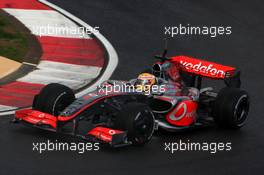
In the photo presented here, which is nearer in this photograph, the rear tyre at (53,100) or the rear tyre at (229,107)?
the rear tyre at (53,100)

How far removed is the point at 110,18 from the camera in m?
18.7

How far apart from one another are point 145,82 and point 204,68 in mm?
1489

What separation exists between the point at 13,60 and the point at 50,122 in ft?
14.2

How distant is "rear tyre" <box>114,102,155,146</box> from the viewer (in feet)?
35.9

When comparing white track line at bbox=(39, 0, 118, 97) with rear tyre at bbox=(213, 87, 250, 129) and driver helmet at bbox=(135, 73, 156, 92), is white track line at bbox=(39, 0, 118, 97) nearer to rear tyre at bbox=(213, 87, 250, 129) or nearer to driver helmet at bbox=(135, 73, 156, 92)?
driver helmet at bbox=(135, 73, 156, 92)

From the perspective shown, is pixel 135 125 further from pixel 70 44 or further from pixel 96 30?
pixel 96 30

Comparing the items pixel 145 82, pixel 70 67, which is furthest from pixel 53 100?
pixel 70 67

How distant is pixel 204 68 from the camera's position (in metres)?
13.1

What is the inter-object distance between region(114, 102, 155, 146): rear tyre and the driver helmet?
0.84 meters

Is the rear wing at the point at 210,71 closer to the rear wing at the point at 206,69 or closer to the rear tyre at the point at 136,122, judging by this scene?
the rear wing at the point at 206,69

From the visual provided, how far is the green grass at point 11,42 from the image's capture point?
15670 mm

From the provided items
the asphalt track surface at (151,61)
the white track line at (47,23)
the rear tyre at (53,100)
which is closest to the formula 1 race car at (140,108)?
the rear tyre at (53,100)

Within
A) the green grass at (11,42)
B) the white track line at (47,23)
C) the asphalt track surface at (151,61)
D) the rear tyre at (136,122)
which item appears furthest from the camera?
the white track line at (47,23)

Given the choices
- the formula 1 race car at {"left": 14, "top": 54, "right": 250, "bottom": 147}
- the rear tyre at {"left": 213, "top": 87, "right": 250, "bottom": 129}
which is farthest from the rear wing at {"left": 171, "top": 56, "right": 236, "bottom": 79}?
the rear tyre at {"left": 213, "top": 87, "right": 250, "bottom": 129}
